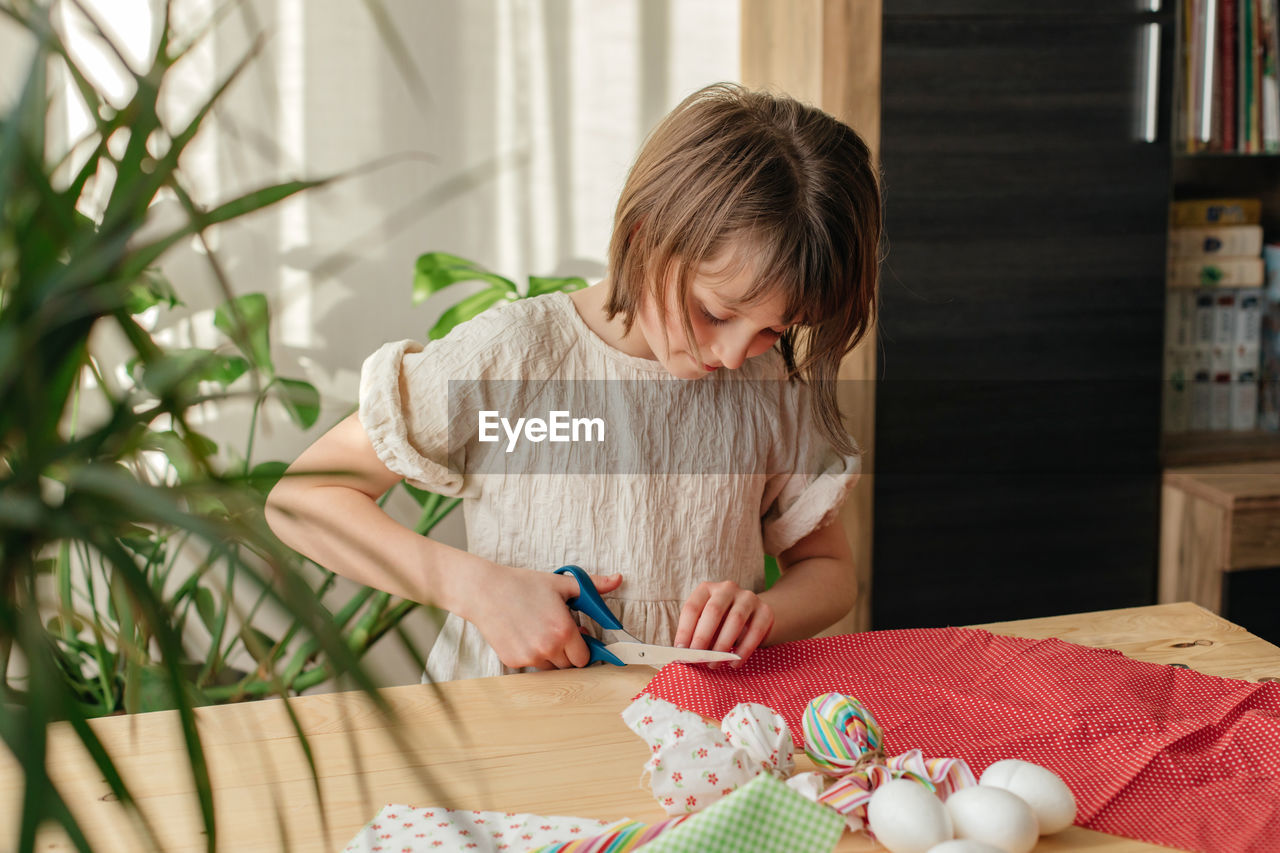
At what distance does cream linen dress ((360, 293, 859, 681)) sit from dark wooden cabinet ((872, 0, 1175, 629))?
836 mm

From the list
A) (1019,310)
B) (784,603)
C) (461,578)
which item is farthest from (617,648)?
(1019,310)

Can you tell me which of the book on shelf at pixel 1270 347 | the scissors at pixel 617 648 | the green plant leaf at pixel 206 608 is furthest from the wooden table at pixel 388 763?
the book on shelf at pixel 1270 347

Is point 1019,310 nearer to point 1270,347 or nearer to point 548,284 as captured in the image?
point 1270,347

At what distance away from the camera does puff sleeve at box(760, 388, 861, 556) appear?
1190 millimetres

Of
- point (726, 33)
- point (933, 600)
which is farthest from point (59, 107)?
point (933, 600)

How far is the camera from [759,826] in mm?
496

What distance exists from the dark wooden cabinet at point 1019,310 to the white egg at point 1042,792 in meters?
1.38

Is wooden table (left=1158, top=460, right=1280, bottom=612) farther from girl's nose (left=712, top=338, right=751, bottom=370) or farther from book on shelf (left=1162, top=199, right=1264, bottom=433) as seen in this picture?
girl's nose (left=712, top=338, right=751, bottom=370)

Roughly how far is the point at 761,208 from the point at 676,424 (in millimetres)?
303

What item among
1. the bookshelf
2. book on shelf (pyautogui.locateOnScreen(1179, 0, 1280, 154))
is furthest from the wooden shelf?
book on shelf (pyautogui.locateOnScreen(1179, 0, 1280, 154))

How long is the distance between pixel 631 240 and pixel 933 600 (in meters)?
1.31

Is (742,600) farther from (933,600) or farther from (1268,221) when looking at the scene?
(1268,221)

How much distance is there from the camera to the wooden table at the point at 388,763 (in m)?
0.66

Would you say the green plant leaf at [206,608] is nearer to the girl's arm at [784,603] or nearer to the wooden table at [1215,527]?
the girl's arm at [784,603]
